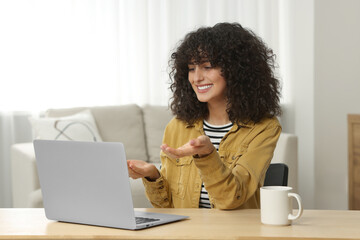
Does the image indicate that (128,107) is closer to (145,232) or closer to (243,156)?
(243,156)

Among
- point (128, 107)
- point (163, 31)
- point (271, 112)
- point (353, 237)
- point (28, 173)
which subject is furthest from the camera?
point (163, 31)

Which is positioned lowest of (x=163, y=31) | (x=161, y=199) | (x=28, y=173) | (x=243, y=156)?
(x=28, y=173)

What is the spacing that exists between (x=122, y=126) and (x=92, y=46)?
728mm

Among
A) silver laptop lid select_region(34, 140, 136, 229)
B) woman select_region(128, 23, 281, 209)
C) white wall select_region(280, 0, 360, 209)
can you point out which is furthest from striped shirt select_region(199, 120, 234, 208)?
white wall select_region(280, 0, 360, 209)

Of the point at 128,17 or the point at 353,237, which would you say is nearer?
the point at 353,237

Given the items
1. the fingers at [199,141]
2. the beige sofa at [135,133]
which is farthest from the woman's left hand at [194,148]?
the beige sofa at [135,133]

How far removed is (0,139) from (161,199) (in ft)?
9.29

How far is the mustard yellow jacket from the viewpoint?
5.90ft

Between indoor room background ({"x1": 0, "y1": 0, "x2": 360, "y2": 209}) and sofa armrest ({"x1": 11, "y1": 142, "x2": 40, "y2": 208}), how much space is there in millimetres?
599

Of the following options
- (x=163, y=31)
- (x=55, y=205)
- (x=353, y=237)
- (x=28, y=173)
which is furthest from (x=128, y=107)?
(x=353, y=237)

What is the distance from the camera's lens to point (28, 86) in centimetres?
451

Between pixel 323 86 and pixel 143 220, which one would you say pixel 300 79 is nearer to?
pixel 323 86

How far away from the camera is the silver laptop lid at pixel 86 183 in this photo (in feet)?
4.53

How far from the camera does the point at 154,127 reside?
4.40 metres
